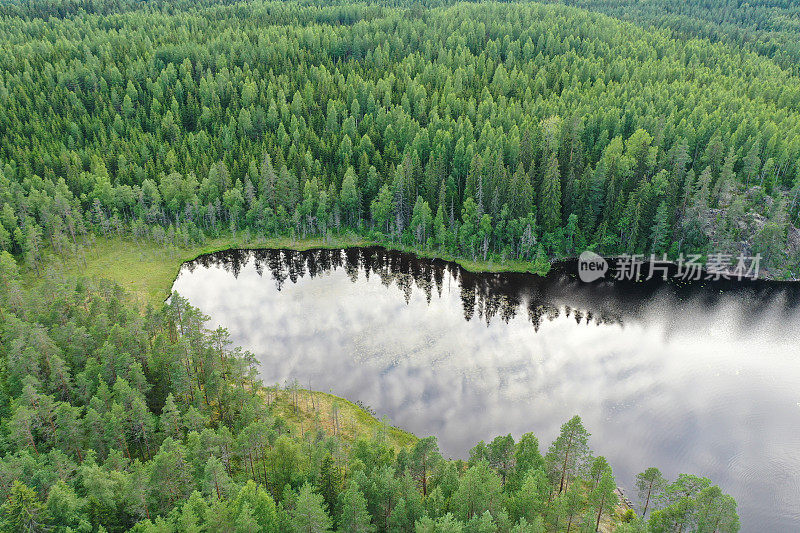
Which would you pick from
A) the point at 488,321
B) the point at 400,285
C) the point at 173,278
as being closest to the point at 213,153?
the point at 173,278

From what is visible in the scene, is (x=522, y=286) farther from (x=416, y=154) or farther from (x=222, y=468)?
(x=222, y=468)

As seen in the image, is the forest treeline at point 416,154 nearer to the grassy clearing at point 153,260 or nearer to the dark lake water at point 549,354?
the grassy clearing at point 153,260

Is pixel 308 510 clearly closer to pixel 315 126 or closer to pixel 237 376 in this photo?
pixel 237 376

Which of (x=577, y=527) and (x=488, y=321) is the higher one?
(x=577, y=527)

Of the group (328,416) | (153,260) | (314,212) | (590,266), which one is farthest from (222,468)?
(314,212)

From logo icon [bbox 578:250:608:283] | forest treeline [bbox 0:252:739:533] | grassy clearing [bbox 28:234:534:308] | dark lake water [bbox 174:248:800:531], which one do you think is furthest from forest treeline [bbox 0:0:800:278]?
forest treeline [bbox 0:252:739:533]

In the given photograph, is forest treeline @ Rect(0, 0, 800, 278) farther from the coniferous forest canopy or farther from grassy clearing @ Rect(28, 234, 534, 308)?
grassy clearing @ Rect(28, 234, 534, 308)
